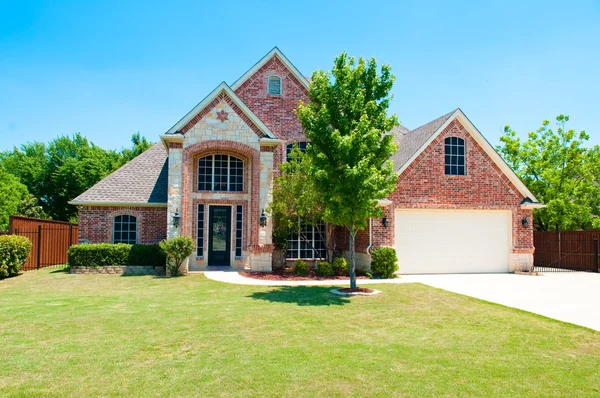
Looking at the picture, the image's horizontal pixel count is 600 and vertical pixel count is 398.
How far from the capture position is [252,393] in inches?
204

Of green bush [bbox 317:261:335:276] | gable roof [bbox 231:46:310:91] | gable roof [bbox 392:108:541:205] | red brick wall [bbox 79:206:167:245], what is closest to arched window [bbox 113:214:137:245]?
red brick wall [bbox 79:206:167:245]

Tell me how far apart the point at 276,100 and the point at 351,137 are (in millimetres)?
10117

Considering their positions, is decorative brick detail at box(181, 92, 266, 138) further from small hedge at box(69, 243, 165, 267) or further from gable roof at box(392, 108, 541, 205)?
gable roof at box(392, 108, 541, 205)

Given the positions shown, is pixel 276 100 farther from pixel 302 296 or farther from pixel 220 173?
pixel 302 296

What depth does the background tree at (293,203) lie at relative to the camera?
1684 centimetres

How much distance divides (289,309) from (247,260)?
28.4 ft

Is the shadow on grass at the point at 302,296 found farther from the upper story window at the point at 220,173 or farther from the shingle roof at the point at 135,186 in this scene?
the shingle roof at the point at 135,186

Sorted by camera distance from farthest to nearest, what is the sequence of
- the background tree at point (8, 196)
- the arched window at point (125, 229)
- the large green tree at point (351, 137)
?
the background tree at point (8, 196), the arched window at point (125, 229), the large green tree at point (351, 137)

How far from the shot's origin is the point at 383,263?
16781 mm

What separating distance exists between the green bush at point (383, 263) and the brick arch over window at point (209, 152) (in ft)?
16.2

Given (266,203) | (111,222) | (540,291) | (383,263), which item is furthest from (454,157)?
(111,222)

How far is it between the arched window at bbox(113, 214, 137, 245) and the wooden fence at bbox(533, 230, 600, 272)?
63.6 feet

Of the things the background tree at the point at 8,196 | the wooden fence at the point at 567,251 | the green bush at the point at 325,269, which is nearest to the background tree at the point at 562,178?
the wooden fence at the point at 567,251

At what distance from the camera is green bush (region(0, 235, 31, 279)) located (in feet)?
52.2
